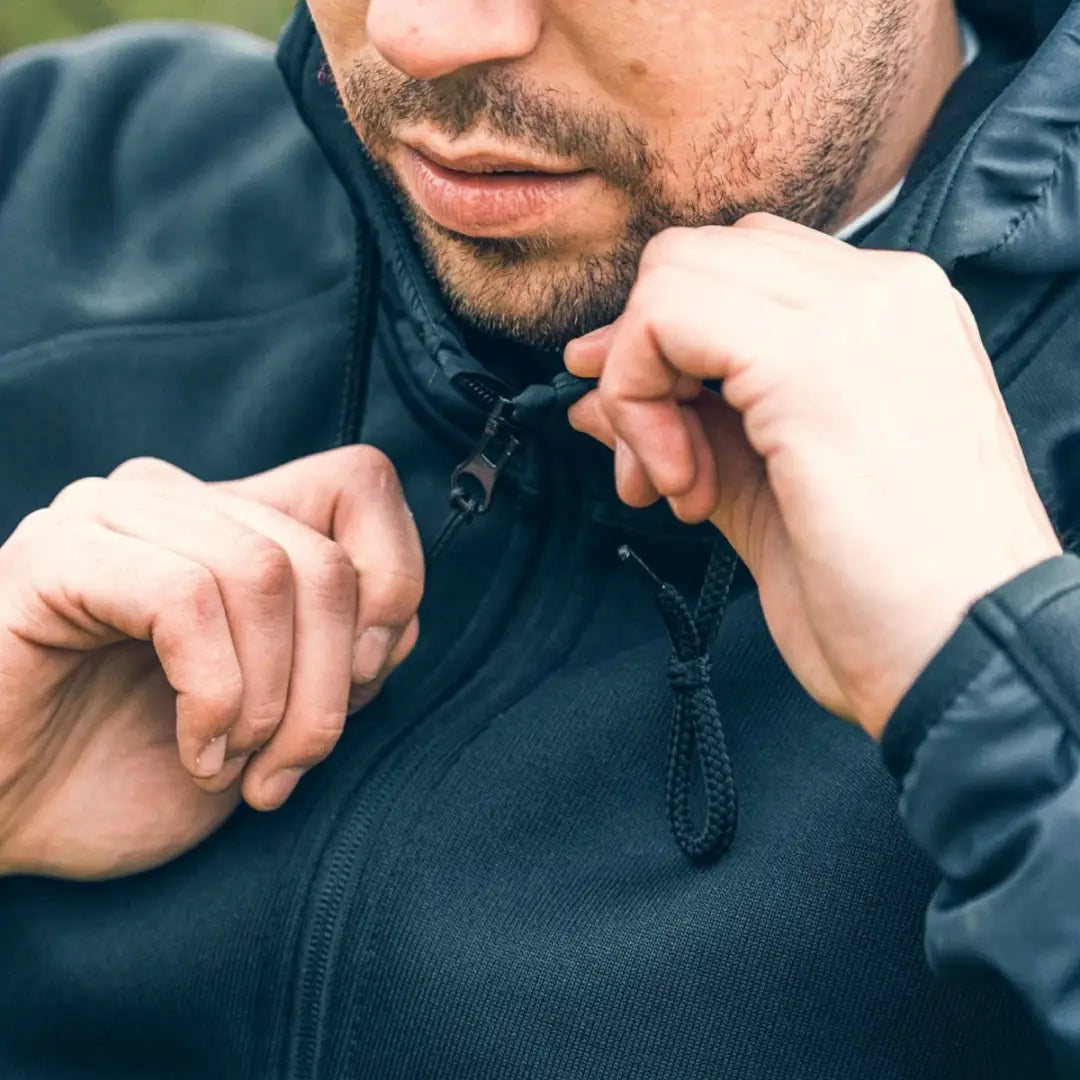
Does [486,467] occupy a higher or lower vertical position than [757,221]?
lower

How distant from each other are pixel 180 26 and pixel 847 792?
1.48 meters

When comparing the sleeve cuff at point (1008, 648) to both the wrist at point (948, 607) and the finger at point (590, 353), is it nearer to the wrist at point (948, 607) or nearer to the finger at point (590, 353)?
the wrist at point (948, 607)

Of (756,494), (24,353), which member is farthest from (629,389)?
(24,353)

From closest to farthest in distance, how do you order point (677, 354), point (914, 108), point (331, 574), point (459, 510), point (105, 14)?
point (677, 354)
point (331, 574)
point (459, 510)
point (914, 108)
point (105, 14)

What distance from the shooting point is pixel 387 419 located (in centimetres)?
160

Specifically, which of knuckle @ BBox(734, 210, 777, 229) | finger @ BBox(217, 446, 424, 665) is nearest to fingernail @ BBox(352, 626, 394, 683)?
finger @ BBox(217, 446, 424, 665)

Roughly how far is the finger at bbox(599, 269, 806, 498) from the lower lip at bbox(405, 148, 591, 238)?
25 cm

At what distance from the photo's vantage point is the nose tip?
1119mm

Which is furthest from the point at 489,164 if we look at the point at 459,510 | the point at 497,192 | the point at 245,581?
the point at 245,581

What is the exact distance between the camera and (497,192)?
1234 mm

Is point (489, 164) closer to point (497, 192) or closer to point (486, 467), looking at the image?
point (497, 192)

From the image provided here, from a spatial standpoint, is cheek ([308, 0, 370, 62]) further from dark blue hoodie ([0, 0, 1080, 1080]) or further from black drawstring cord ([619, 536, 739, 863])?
black drawstring cord ([619, 536, 739, 863])

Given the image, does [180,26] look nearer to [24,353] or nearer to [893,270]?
[24,353]

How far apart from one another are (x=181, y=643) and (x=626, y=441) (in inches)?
15.9
